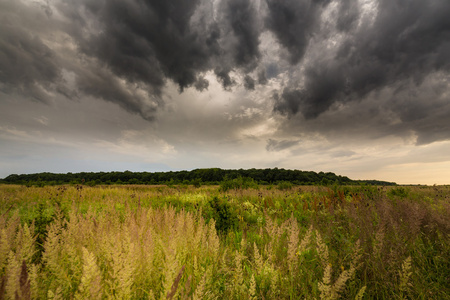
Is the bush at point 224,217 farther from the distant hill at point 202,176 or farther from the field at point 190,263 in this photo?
the distant hill at point 202,176

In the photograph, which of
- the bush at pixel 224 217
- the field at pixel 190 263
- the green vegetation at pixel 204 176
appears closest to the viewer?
the field at pixel 190 263

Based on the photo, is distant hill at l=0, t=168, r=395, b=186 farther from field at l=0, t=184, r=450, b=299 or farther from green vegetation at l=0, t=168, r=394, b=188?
field at l=0, t=184, r=450, b=299

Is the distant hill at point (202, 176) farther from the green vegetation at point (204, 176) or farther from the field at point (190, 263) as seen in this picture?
the field at point (190, 263)

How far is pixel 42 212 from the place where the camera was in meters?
3.94

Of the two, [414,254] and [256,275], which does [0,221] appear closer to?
[256,275]

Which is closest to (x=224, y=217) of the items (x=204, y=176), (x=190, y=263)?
(x=190, y=263)

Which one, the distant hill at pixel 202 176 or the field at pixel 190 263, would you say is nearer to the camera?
the field at pixel 190 263

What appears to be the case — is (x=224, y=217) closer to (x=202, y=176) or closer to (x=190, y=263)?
(x=190, y=263)

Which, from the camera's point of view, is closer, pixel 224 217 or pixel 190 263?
pixel 190 263

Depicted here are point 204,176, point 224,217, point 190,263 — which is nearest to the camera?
point 190,263

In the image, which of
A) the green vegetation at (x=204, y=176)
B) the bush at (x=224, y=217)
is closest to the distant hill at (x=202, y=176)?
the green vegetation at (x=204, y=176)

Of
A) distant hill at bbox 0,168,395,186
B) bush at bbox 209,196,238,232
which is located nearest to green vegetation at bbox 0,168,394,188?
distant hill at bbox 0,168,395,186

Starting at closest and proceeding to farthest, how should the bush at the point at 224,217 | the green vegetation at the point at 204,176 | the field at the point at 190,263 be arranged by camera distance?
the field at the point at 190,263 → the bush at the point at 224,217 → the green vegetation at the point at 204,176

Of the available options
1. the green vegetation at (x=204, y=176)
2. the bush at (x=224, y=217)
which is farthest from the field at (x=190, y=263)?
the green vegetation at (x=204, y=176)
